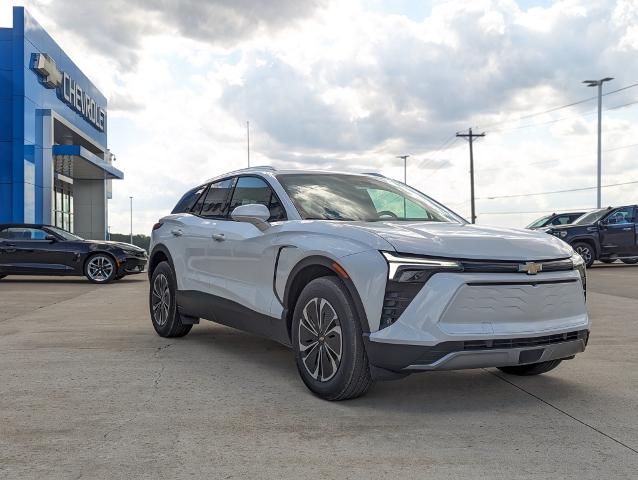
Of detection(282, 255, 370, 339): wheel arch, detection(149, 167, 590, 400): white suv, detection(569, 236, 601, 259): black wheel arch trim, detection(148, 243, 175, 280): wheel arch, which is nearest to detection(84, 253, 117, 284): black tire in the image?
detection(148, 243, 175, 280): wheel arch

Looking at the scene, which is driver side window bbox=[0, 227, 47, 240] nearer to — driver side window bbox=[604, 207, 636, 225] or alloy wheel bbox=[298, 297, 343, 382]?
alloy wheel bbox=[298, 297, 343, 382]

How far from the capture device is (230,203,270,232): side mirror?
5164 millimetres

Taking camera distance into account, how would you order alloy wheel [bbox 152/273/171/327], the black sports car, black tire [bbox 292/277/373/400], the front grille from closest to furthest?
the front grille
black tire [bbox 292/277/373/400]
alloy wheel [bbox 152/273/171/327]
the black sports car

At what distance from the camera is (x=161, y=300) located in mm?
7305

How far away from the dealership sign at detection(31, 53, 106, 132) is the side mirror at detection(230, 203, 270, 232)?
25.2 m

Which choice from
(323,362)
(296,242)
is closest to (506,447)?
(323,362)

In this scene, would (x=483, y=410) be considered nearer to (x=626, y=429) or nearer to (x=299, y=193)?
(x=626, y=429)

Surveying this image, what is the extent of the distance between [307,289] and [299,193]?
1.08 m

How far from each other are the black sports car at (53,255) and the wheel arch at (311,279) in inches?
477

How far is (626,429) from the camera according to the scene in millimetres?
3934

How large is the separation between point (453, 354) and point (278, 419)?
3.66 feet

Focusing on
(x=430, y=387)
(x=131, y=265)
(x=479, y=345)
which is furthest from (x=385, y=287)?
(x=131, y=265)

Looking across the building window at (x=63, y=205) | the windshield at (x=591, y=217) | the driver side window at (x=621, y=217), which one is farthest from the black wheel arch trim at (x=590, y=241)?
the building window at (x=63, y=205)

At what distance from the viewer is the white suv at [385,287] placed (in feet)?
13.3
